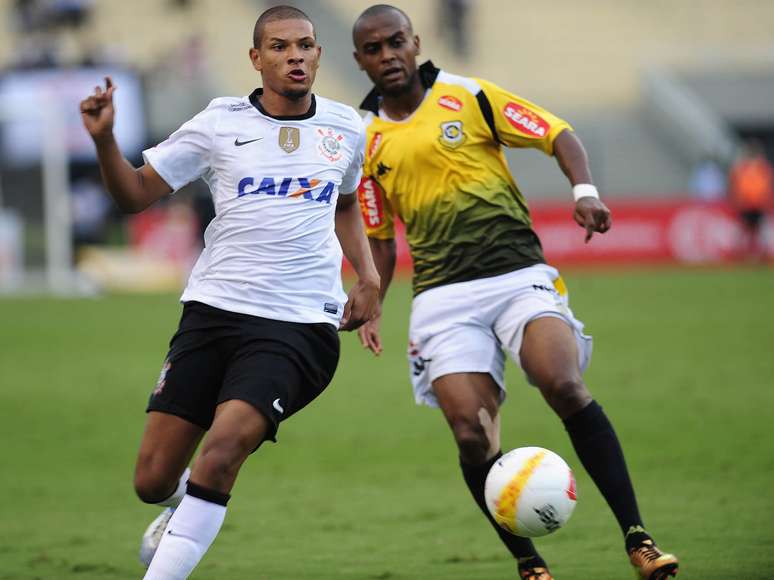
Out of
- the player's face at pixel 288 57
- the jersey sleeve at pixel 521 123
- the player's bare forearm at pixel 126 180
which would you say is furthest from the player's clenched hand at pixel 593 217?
the player's bare forearm at pixel 126 180

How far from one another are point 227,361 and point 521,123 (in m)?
2.07

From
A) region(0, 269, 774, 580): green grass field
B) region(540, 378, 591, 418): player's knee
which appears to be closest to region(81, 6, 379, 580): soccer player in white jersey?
region(540, 378, 591, 418): player's knee

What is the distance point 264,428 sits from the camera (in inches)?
214

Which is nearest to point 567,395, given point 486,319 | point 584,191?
point 486,319

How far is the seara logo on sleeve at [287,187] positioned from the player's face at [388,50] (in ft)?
3.76

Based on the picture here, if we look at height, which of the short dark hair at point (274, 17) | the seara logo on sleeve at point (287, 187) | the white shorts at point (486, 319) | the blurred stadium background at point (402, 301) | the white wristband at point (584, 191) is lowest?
the blurred stadium background at point (402, 301)

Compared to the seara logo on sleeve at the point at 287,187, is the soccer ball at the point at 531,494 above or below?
below

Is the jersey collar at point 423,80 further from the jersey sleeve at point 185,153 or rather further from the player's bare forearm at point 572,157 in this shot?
the jersey sleeve at point 185,153

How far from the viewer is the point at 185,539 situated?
5.27 metres

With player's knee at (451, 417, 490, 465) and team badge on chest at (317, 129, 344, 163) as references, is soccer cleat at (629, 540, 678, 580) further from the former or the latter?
team badge on chest at (317, 129, 344, 163)

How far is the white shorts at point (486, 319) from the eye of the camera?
664cm

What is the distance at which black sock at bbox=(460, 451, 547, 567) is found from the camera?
639 centimetres

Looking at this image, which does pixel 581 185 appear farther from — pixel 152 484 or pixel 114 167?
pixel 152 484

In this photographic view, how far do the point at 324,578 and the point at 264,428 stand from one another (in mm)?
1521
